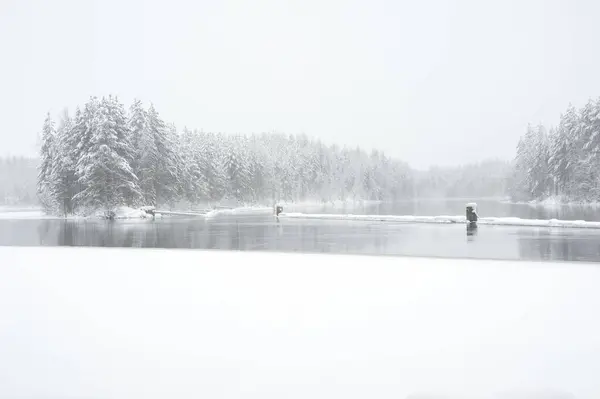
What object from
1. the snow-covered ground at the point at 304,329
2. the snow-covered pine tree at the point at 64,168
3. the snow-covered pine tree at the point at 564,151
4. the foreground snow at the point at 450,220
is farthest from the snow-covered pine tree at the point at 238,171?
the snow-covered pine tree at the point at 564,151

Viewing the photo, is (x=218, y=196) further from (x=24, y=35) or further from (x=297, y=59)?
(x=24, y=35)

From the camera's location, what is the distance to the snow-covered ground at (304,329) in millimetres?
4875

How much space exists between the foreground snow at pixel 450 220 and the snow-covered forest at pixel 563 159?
26 cm

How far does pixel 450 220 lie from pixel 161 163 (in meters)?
3.55

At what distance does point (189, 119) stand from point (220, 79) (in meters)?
0.65

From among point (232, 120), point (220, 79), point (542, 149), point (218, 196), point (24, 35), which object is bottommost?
point (218, 196)

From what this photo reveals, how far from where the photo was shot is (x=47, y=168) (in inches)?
274

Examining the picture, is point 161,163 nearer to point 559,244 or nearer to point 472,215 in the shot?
point 472,215

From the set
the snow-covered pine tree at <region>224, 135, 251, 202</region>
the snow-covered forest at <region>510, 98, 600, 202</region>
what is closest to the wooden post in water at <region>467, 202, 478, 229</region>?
the snow-covered forest at <region>510, 98, 600, 202</region>

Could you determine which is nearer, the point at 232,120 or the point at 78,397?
the point at 78,397

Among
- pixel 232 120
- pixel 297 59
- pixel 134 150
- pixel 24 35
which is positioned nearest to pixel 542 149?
pixel 297 59

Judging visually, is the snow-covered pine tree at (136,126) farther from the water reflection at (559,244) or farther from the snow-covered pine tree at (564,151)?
the snow-covered pine tree at (564,151)

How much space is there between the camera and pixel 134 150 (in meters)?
6.92

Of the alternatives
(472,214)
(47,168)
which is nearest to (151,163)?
(47,168)
